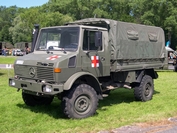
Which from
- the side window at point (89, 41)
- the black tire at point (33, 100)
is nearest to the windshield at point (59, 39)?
the side window at point (89, 41)

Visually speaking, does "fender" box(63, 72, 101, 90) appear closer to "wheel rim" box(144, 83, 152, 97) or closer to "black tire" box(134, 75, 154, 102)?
"black tire" box(134, 75, 154, 102)

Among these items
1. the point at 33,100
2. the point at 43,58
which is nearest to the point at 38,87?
the point at 43,58

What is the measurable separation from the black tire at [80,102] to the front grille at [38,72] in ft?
2.05

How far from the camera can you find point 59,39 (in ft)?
24.8

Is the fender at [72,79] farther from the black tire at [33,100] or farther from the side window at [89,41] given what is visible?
the black tire at [33,100]

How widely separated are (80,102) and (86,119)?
0.45 metres

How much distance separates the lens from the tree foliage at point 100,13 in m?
55.5

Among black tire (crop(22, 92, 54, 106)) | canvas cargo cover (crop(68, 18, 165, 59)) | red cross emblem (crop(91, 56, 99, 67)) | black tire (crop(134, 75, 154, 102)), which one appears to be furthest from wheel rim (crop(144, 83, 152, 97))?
black tire (crop(22, 92, 54, 106))

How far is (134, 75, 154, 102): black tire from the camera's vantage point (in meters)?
9.18

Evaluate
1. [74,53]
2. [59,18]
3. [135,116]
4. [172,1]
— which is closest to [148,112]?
[135,116]

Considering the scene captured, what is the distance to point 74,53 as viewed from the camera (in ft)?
23.1

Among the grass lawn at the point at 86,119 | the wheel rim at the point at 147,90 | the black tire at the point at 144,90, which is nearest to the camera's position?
the grass lawn at the point at 86,119

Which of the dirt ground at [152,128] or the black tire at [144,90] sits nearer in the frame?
the dirt ground at [152,128]

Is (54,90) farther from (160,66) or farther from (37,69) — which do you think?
(160,66)
